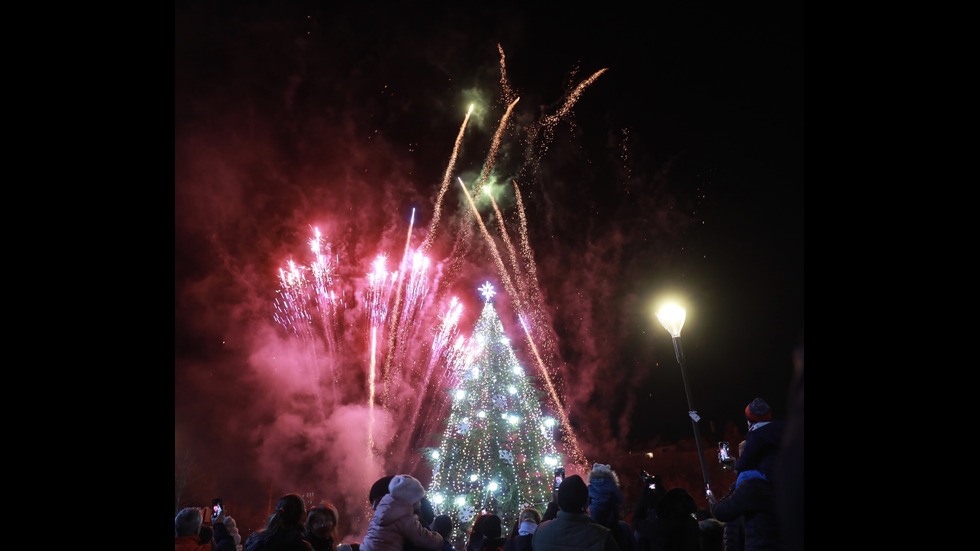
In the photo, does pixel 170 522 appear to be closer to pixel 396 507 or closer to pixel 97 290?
pixel 97 290

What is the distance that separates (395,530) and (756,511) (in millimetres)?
3032

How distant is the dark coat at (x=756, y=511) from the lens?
3.62m

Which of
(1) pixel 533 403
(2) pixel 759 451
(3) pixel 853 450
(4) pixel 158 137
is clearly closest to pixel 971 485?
(3) pixel 853 450

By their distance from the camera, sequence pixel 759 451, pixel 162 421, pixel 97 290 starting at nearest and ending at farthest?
pixel 97 290 < pixel 162 421 < pixel 759 451

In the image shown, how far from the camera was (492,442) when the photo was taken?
22.0m

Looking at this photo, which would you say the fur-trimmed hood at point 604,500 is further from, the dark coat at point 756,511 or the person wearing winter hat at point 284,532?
the person wearing winter hat at point 284,532

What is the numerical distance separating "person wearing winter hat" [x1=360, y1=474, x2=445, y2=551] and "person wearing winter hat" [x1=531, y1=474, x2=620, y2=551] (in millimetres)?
1270

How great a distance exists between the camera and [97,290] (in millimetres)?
2697

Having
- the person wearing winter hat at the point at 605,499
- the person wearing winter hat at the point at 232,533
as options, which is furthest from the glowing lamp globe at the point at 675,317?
the person wearing winter hat at the point at 232,533

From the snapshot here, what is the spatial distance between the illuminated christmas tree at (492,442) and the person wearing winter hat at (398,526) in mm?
16760

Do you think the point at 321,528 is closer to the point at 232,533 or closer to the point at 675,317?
the point at 232,533

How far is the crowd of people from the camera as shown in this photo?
3.69 meters

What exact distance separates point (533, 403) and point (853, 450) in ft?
74.8

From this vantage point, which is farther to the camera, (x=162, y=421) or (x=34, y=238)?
(x=162, y=421)
